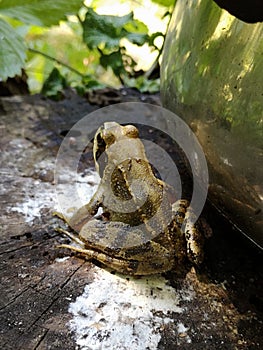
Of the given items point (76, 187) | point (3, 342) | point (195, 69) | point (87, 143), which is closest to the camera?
point (3, 342)

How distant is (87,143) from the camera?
1.36 m

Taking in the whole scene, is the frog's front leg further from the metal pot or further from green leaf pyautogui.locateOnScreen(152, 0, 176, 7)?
green leaf pyautogui.locateOnScreen(152, 0, 176, 7)

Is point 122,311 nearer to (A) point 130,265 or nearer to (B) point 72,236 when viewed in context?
(A) point 130,265

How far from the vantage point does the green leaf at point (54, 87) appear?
5.14 feet

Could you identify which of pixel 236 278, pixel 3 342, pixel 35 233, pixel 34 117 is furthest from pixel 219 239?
pixel 34 117

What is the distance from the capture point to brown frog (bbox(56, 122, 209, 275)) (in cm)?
98

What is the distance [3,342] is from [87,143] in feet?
2.29

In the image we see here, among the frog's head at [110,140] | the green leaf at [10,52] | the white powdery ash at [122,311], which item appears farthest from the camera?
the green leaf at [10,52]

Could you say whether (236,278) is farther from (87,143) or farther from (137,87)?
(137,87)

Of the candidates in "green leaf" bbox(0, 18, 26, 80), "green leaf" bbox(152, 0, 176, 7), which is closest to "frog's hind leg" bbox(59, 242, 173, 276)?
"green leaf" bbox(0, 18, 26, 80)

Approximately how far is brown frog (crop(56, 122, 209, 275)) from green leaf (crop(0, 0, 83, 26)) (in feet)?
1.37

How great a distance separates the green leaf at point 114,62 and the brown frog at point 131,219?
46 cm

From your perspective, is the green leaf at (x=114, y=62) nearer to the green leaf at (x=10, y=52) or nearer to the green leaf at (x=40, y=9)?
the green leaf at (x=40, y=9)

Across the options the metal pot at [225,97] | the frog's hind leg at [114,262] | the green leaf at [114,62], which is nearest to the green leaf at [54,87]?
the green leaf at [114,62]
